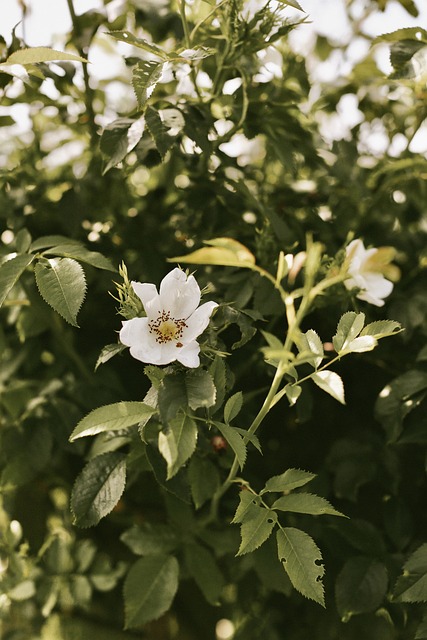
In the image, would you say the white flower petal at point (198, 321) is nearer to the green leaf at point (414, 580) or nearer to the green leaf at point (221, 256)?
the green leaf at point (221, 256)

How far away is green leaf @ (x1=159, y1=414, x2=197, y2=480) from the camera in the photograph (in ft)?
1.68

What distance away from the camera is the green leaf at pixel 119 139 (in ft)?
2.43

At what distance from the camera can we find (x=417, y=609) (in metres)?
0.85

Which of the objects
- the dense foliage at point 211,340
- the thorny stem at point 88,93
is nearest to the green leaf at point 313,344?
the dense foliage at point 211,340

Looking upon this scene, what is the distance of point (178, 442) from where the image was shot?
1.73ft

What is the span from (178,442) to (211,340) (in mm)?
115

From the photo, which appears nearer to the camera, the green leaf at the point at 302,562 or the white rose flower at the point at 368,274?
the green leaf at the point at 302,562

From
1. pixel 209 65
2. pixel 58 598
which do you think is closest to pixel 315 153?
pixel 209 65

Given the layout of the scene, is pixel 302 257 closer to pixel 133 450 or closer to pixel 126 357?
pixel 133 450

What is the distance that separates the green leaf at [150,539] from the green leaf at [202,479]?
14 centimetres

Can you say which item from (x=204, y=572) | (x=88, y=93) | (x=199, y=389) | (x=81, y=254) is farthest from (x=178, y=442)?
(x=88, y=93)

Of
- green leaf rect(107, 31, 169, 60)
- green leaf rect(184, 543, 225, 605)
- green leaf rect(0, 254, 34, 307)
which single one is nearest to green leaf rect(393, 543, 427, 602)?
green leaf rect(184, 543, 225, 605)

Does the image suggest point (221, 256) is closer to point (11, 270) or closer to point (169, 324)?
point (169, 324)

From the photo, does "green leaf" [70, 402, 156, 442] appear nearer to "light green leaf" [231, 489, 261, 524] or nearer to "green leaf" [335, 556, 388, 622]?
"light green leaf" [231, 489, 261, 524]
